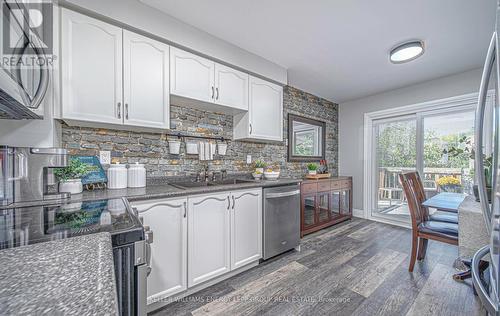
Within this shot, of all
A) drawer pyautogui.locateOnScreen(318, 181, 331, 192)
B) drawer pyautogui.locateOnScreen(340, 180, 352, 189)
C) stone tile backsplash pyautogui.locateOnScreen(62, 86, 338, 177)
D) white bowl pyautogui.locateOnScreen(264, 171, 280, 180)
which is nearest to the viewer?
stone tile backsplash pyautogui.locateOnScreen(62, 86, 338, 177)

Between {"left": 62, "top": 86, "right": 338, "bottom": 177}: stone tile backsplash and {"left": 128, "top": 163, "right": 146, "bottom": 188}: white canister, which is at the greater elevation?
{"left": 62, "top": 86, "right": 338, "bottom": 177}: stone tile backsplash

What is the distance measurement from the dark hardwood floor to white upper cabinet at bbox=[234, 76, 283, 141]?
1.52 meters

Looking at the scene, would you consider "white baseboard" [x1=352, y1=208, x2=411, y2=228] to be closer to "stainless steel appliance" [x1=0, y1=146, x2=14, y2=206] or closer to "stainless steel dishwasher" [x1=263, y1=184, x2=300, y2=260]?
"stainless steel dishwasher" [x1=263, y1=184, x2=300, y2=260]

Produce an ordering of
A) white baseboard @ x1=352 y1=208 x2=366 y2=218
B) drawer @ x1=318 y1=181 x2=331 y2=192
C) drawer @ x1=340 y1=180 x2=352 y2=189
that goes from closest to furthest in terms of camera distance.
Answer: drawer @ x1=318 y1=181 x2=331 y2=192
drawer @ x1=340 y1=180 x2=352 y2=189
white baseboard @ x1=352 y1=208 x2=366 y2=218

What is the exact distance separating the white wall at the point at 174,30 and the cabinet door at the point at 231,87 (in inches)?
3.7

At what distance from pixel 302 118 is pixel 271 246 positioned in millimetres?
2288

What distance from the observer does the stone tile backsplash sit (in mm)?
1763

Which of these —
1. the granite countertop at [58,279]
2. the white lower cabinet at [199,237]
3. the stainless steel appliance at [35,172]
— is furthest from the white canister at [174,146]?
the granite countertop at [58,279]

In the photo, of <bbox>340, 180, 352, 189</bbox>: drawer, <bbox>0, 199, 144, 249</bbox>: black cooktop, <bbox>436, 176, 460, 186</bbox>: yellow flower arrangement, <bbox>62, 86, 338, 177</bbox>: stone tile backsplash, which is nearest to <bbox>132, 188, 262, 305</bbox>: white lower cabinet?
<bbox>0, 199, 144, 249</bbox>: black cooktop

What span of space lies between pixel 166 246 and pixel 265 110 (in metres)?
1.89

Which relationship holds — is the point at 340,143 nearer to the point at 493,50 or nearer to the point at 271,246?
the point at 271,246

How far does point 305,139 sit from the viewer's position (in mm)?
3707

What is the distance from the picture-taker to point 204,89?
6.79 feet

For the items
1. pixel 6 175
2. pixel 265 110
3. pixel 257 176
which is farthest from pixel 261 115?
pixel 6 175
